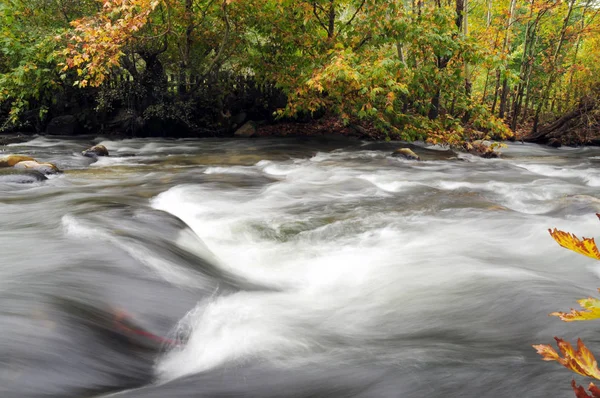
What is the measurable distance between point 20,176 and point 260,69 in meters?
7.63

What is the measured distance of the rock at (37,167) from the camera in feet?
23.6

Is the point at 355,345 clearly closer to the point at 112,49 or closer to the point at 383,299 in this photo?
the point at 383,299

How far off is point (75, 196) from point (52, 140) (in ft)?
25.8

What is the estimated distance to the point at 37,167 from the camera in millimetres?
7379

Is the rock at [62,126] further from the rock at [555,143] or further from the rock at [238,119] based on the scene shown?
the rock at [555,143]

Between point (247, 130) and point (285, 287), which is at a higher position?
point (247, 130)

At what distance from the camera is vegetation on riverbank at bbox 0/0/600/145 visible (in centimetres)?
1006

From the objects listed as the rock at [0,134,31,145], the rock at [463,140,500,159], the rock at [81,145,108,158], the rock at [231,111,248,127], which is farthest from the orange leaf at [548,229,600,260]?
the rock at [231,111,248,127]

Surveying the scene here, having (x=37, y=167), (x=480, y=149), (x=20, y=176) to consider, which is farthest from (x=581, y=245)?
(x=480, y=149)

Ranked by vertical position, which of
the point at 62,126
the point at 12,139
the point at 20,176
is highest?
the point at 20,176

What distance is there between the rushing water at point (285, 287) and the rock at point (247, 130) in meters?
6.31

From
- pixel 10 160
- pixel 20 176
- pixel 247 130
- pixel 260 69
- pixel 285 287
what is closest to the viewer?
pixel 285 287

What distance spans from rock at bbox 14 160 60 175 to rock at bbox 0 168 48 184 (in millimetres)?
266

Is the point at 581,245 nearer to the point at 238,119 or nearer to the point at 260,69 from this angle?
the point at 260,69
